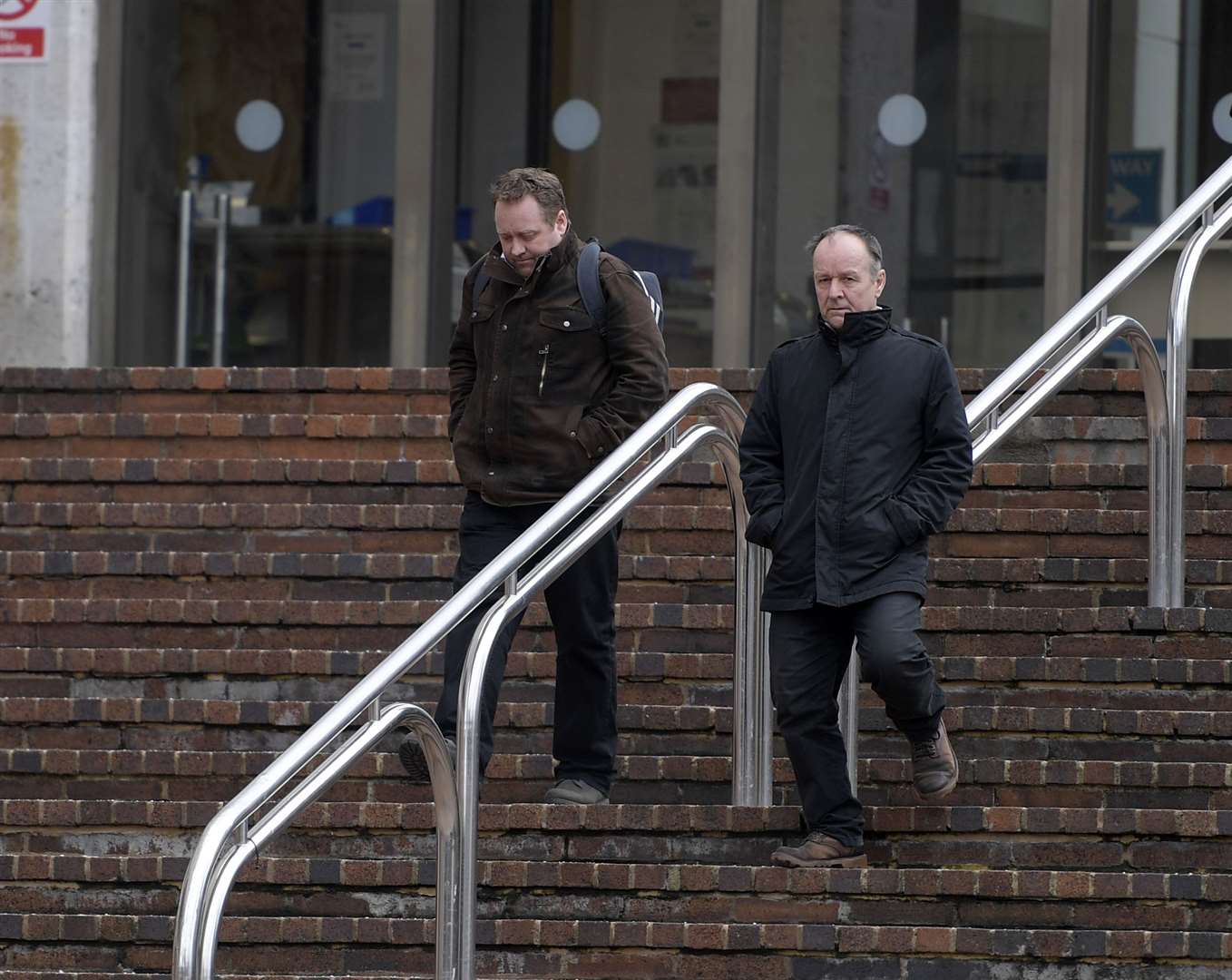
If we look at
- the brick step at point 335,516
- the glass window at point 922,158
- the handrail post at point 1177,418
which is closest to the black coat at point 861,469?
the handrail post at point 1177,418

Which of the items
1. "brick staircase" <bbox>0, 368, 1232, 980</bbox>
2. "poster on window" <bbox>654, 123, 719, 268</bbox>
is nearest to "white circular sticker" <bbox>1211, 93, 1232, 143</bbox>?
"poster on window" <bbox>654, 123, 719, 268</bbox>

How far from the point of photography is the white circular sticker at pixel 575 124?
10500mm

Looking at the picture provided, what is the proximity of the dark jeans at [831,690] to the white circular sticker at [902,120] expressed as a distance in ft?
19.2

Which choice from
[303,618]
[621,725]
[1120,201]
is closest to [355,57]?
[1120,201]

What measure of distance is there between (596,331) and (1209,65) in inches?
228

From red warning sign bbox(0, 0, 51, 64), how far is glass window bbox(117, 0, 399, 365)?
40.2 inches

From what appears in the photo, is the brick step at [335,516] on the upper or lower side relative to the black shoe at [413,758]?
upper

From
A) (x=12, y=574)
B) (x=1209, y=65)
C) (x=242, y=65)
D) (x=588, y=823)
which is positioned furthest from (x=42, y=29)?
(x=588, y=823)

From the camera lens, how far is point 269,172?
10695mm

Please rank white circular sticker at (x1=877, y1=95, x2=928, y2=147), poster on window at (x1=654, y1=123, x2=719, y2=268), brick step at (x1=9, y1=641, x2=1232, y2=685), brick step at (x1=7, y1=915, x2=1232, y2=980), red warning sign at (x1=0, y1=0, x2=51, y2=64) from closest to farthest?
brick step at (x1=7, y1=915, x2=1232, y2=980) → brick step at (x1=9, y1=641, x2=1232, y2=685) → red warning sign at (x1=0, y1=0, x2=51, y2=64) → white circular sticker at (x1=877, y1=95, x2=928, y2=147) → poster on window at (x1=654, y1=123, x2=719, y2=268)

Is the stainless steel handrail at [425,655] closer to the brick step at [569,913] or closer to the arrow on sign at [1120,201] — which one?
the brick step at [569,913]

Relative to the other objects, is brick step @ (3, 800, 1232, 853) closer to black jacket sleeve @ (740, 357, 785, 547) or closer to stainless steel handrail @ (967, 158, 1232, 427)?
black jacket sleeve @ (740, 357, 785, 547)

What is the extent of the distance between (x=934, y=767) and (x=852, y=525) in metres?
0.56

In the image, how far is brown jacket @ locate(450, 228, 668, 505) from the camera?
199 inches
